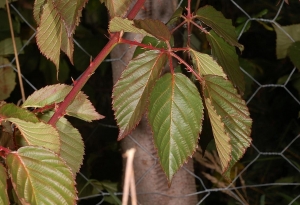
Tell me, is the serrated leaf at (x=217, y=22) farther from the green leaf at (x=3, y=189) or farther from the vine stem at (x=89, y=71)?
the green leaf at (x=3, y=189)

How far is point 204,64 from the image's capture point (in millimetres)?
476

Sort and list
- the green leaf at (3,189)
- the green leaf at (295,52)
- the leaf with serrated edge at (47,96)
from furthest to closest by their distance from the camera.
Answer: the green leaf at (295,52) → the leaf with serrated edge at (47,96) → the green leaf at (3,189)

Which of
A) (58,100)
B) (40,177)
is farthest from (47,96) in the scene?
(40,177)

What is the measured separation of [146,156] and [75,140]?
364 mm

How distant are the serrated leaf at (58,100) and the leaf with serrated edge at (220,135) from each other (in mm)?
127

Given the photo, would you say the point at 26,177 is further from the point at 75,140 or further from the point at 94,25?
the point at 94,25

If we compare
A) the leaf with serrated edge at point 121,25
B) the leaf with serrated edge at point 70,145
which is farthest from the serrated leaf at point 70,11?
the leaf with serrated edge at point 70,145

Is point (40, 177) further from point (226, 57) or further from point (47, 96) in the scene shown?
point (226, 57)

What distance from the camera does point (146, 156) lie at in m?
0.89

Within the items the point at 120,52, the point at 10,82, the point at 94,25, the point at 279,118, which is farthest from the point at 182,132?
the point at 279,118

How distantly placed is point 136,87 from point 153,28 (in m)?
0.05

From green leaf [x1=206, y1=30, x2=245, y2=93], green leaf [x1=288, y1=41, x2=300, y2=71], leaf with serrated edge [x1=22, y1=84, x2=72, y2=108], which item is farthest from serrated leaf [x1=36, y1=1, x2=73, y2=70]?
green leaf [x1=288, y1=41, x2=300, y2=71]

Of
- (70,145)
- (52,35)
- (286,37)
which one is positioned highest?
(52,35)

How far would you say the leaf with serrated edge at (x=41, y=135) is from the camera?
1.45 ft
